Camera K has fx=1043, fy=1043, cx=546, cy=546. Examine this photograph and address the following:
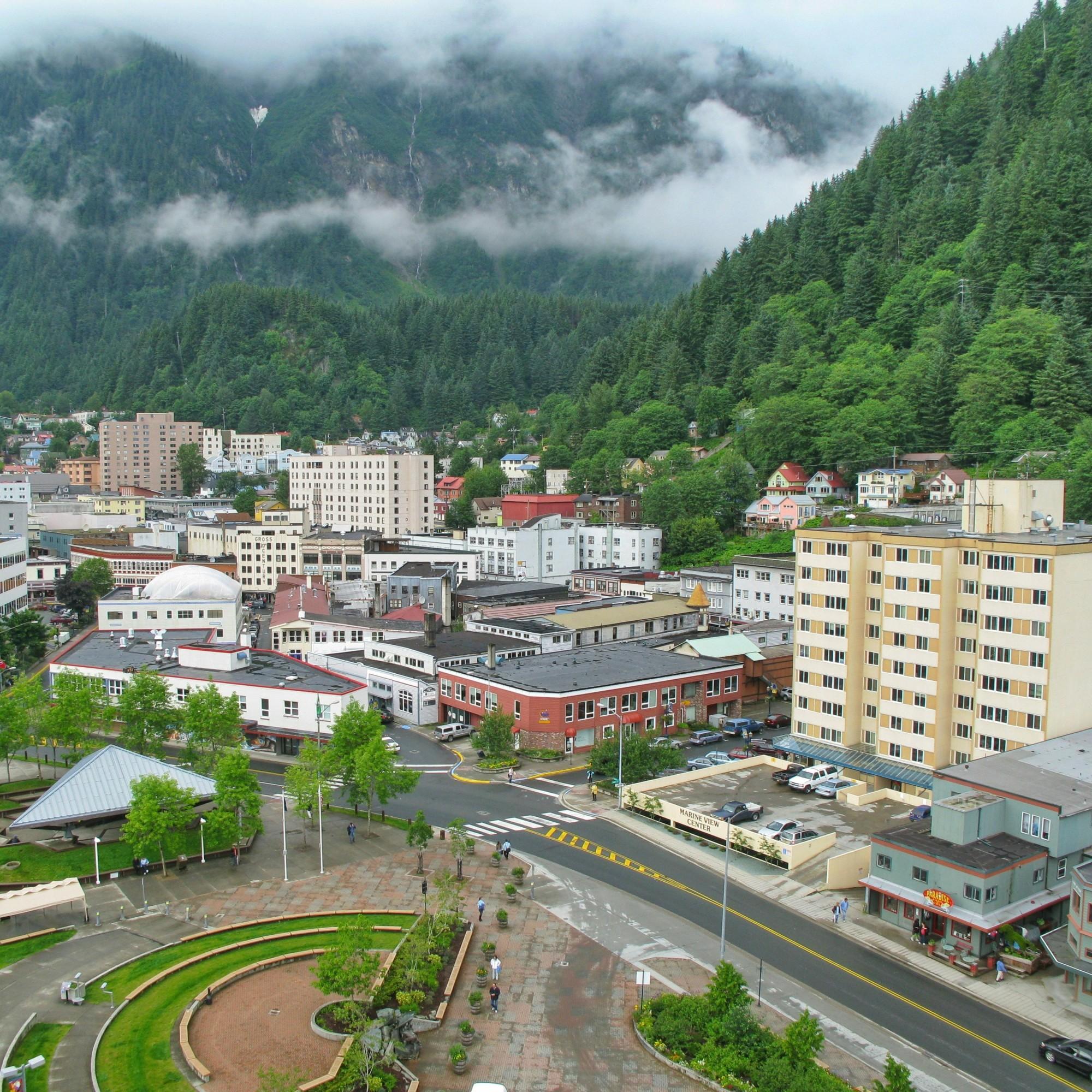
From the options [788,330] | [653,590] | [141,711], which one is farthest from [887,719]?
[788,330]

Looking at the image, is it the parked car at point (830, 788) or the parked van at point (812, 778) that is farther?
the parked van at point (812, 778)

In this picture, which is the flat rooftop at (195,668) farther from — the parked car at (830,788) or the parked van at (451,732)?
the parked car at (830,788)

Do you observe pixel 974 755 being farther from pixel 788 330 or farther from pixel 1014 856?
pixel 788 330

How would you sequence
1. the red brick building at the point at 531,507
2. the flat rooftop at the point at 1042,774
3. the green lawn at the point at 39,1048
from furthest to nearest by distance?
the red brick building at the point at 531,507
the flat rooftop at the point at 1042,774
the green lawn at the point at 39,1048

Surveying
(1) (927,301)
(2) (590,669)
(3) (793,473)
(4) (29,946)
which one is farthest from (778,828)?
(1) (927,301)

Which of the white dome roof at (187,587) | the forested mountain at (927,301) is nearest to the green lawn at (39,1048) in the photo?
the white dome roof at (187,587)

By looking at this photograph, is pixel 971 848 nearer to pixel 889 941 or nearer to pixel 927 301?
pixel 889 941

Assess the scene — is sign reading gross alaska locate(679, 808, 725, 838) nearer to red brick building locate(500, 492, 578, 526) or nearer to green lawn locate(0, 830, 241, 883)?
green lawn locate(0, 830, 241, 883)
